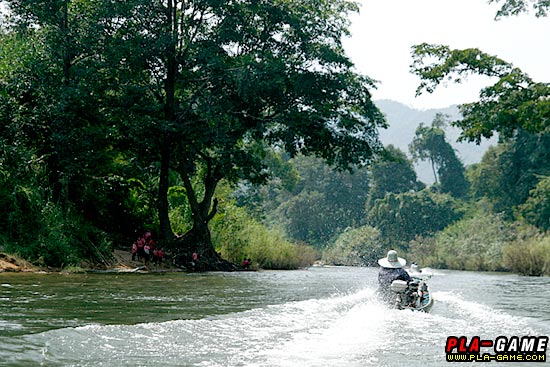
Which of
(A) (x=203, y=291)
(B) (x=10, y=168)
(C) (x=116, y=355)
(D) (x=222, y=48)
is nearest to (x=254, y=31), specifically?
(D) (x=222, y=48)

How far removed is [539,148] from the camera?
6019 centimetres

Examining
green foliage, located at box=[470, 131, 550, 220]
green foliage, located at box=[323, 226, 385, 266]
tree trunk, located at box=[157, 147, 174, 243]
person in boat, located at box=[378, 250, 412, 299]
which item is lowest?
green foliage, located at box=[323, 226, 385, 266]

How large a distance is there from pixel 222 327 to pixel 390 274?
528 centimetres

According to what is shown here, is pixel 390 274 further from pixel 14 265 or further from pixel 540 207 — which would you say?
pixel 540 207

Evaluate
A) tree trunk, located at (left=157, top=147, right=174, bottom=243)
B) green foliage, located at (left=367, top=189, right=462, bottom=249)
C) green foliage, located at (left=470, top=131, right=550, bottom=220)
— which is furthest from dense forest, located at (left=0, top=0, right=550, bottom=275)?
green foliage, located at (left=367, top=189, right=462, bottom=249)

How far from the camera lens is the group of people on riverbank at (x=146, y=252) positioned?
27.5m

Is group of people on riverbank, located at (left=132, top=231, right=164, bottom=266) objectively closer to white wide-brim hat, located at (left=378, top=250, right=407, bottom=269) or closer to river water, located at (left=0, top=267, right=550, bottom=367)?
river water, located at (left=0, top=267, right=550, bottom=367)

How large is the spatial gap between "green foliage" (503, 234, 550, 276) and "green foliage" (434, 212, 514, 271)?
881 cm

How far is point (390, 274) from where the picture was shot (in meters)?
14.6

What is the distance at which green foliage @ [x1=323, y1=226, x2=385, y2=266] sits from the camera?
7181 cm

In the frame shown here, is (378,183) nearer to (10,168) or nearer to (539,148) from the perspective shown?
(539,148)

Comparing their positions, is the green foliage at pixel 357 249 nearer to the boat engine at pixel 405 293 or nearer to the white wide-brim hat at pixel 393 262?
the white wide-brim hat at pixel 393 262

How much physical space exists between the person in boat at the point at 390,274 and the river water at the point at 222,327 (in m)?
0.49

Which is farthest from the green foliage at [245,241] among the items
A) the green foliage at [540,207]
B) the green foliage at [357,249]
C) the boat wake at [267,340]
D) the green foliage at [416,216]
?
the green foliage at [416,216]
